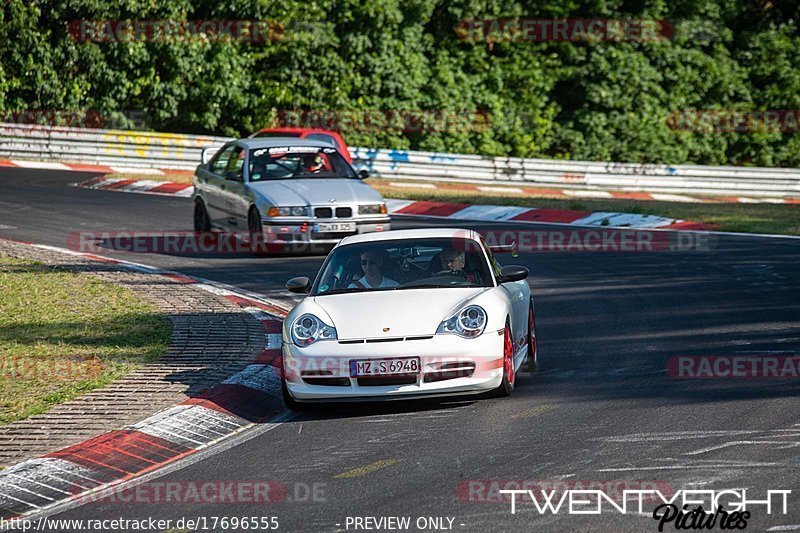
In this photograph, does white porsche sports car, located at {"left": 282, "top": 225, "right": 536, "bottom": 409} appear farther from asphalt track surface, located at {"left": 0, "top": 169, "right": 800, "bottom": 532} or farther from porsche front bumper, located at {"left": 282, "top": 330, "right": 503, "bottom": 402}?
asphalt track surface, located at {"left": 0, "top": 169, "right": 800, "bottom": 532}

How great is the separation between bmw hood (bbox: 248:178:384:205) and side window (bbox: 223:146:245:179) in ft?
1.87

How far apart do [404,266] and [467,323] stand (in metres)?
1.22

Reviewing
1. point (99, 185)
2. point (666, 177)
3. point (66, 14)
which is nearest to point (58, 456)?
point (99, 185)

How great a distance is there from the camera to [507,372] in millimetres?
8391

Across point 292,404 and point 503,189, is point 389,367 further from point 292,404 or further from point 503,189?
point 503,189

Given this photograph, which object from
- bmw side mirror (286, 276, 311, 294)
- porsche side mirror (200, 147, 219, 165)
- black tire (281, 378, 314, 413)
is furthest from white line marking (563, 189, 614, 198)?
black tire (281, 378, 314, 413)

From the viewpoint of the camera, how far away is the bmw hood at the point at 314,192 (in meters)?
16.2

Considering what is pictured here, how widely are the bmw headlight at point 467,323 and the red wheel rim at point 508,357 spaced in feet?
0.73

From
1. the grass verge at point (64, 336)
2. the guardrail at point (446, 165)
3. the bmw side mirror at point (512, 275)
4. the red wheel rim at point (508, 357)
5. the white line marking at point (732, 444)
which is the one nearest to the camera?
the white line marking at point (732, 444)

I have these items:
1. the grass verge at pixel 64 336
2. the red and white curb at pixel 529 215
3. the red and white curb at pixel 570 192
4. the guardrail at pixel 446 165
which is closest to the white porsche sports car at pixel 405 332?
the grass verge at pixel 64 336

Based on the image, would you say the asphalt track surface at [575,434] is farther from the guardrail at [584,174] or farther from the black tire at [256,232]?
the guardrail at [584,174]

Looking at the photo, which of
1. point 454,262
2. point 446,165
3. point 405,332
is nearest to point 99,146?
point 446,165

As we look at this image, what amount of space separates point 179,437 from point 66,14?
75.8ft

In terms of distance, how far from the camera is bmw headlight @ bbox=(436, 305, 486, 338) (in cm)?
827
